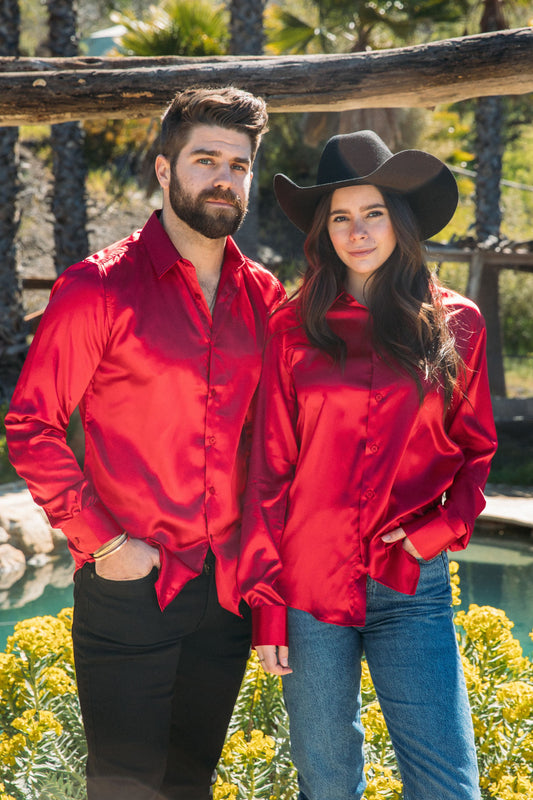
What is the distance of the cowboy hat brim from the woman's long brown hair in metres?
0.06

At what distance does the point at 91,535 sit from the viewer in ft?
7.28

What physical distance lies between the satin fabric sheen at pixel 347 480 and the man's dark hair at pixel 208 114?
683 mm

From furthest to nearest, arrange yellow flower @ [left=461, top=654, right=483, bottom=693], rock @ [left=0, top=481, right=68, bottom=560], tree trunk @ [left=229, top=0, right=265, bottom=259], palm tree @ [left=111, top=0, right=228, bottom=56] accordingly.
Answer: palm tree @ [left=111, top=0, right=228, bottom=56] → tree trunk @ [left=229, top=0, right=265, bottom=259] → rock @ [left=0, top=481, right=68, bottom=560] → yellow flower @ [left=461, top=654, right=483, bottom=693]

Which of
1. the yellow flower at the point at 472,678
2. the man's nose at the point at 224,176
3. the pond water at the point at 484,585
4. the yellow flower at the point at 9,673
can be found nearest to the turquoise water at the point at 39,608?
the pond water at the point at 484,585

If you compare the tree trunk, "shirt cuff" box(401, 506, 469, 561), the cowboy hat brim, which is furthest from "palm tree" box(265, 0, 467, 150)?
"shirt cuff" box(401, 506, 469, 561)

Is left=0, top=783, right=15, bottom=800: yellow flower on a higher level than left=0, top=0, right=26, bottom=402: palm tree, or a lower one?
lower

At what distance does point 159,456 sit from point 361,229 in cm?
91

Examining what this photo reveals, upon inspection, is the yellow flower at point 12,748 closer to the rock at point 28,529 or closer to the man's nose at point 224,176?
the man's nose at point 224,176

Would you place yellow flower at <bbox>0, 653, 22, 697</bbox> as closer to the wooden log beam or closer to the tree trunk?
the wooden log beam

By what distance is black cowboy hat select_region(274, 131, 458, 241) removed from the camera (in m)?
2.44

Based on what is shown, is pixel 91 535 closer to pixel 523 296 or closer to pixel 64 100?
pixel 64 100

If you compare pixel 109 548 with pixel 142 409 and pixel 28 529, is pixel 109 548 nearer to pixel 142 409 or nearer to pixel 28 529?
pixel 142 409

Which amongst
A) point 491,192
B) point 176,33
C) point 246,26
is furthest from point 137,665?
point 491,192

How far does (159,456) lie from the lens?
2361mm
